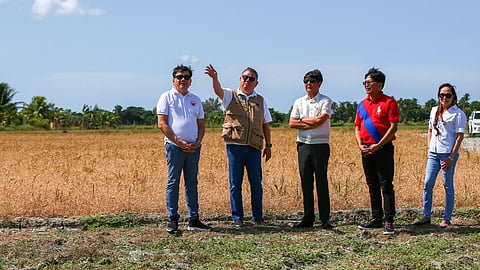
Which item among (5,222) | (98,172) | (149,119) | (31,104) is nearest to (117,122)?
(31,104)

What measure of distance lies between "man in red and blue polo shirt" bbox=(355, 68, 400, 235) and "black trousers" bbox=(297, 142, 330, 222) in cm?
44

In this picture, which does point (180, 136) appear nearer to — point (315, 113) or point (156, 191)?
point (315, 113)

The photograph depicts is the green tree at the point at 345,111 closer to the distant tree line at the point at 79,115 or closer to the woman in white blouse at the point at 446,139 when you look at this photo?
the distant tree line at the point at 79,115

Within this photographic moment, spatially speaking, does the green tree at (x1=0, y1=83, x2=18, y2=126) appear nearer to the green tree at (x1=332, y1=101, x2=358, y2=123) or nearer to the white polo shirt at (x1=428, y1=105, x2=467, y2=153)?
the green tree at (x1=332, y1=101, x2=358, y2=123)

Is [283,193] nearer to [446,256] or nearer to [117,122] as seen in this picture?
[446,256]

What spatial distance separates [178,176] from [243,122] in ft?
3.16

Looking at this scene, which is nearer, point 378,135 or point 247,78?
point 378,135

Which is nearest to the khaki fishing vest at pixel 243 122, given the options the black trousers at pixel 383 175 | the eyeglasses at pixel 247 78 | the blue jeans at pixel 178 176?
the eyeglasses at pixel 247 78

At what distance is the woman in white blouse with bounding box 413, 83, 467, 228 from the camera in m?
6.04

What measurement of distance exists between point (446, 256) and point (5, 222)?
15.7 feet

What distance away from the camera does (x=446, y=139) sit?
6.09 meters

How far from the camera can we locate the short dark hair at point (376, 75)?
5.89 metres

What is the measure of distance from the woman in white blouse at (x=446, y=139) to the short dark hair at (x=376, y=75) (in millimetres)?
725

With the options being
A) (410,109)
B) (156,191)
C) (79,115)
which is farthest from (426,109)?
(156,191)
